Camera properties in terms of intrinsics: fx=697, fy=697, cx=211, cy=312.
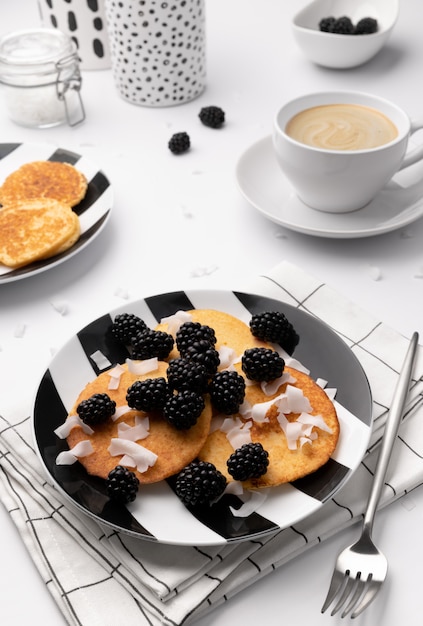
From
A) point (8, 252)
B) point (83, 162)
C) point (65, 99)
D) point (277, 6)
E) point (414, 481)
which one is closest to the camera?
point (414, 481)

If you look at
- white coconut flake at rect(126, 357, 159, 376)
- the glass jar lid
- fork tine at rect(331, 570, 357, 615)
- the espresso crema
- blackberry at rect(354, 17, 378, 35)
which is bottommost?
fork tine at rect(331, 570, 357, 615)

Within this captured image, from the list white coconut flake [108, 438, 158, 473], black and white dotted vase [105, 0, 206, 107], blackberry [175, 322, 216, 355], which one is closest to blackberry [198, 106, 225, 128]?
black and white dotted vase [105, 0, 206, 107]

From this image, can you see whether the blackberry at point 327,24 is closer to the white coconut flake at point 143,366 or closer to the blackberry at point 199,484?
the white coconut flake at point 143,366

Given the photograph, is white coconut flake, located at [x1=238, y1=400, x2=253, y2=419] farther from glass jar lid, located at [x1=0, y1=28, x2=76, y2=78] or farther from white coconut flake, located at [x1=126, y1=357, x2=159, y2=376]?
glass jar lid, located at [x1=0, y1=28, x2=76, y2=78]

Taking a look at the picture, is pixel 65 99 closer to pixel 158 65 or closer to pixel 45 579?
pixel 158 65

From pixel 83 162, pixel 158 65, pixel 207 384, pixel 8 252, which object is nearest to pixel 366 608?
pixel 207 384

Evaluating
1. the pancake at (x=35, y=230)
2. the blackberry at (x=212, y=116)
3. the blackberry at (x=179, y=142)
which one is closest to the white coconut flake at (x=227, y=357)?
the pancake at (x=35, y=230)
